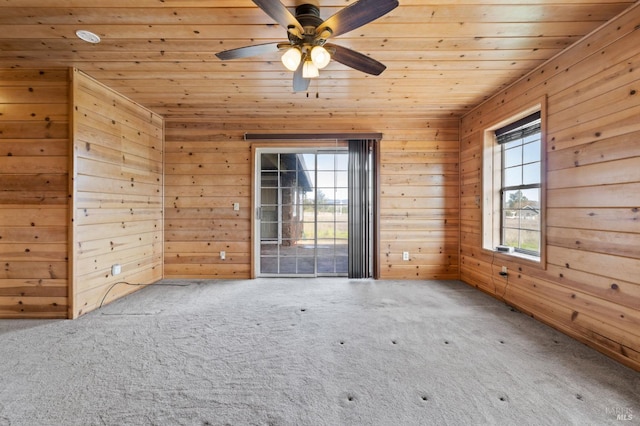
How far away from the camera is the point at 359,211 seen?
3.98 meters

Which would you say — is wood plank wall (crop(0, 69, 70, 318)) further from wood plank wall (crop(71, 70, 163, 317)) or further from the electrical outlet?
the electrical outlet

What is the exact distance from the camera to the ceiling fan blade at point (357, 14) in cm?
136

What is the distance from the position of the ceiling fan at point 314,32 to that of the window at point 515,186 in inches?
81.0

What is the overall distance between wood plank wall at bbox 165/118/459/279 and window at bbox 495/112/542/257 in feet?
2.36

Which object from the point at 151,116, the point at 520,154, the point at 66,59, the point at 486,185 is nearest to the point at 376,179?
the point at 486,185

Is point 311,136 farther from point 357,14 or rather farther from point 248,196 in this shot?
point 357,14

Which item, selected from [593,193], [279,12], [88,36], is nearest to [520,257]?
[593,193]

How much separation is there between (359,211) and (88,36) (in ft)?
11.1

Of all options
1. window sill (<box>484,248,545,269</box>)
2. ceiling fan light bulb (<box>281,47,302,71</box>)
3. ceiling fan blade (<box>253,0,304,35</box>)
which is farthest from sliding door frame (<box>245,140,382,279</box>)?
ceiling fan blade (<box>253,0,304,35</box>)

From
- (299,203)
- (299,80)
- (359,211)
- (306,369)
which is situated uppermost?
(299,80)

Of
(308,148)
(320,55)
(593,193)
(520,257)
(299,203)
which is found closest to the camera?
(320,55)

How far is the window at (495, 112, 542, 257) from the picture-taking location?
2.82m

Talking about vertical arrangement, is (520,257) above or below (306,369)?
above

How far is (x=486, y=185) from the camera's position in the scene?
3.43m
